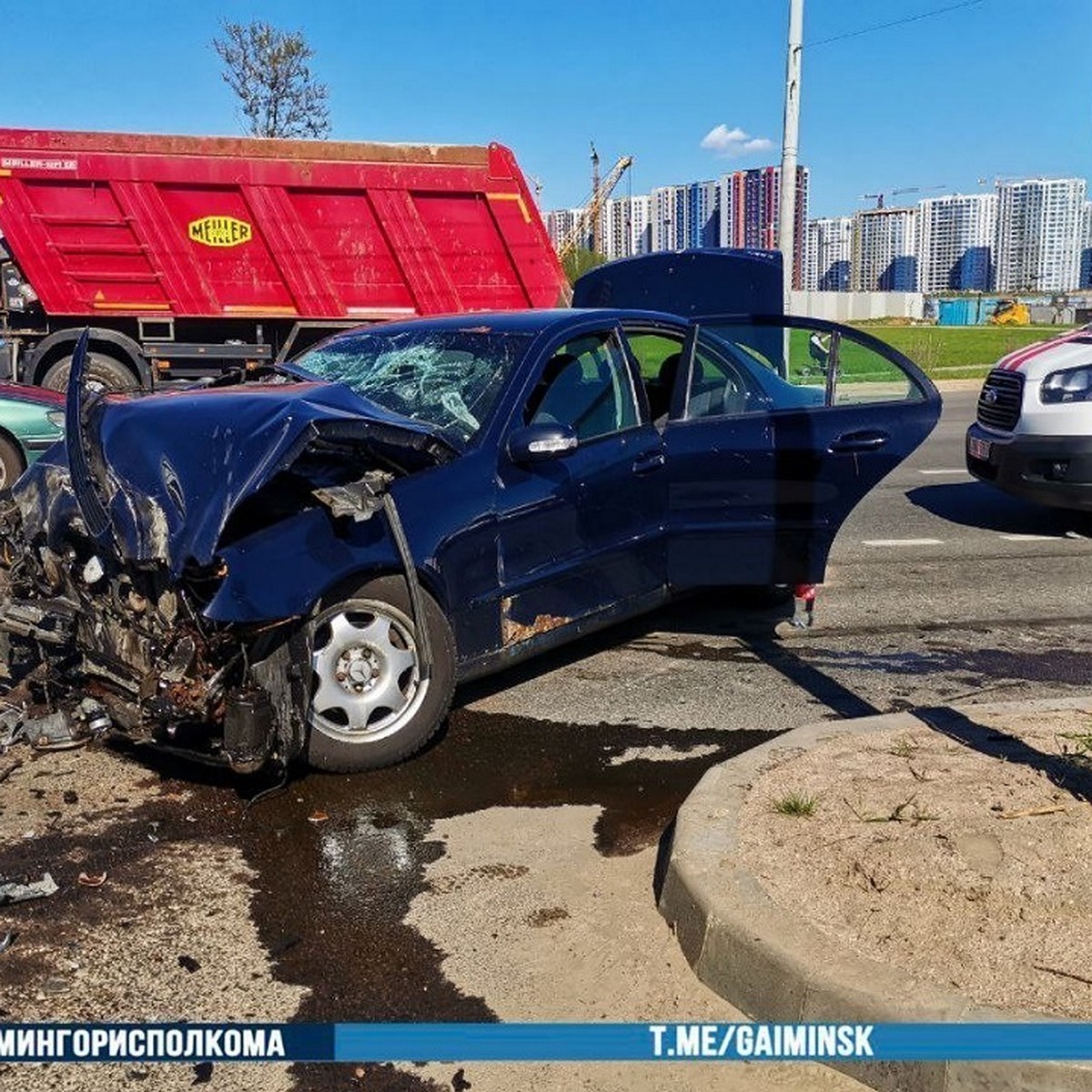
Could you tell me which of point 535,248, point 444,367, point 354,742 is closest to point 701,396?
point 444,367

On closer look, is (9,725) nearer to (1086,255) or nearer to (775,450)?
(775,450)

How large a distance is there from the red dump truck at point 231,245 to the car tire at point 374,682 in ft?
34.8

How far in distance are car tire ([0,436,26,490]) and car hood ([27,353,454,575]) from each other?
16.5 ft

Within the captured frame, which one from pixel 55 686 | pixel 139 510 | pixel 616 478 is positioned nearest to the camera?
pixel 139 510

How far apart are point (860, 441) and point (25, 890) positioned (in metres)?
4.07

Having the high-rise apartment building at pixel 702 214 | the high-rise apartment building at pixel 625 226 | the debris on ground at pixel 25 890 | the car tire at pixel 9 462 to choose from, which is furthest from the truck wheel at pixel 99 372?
the high-rise apartment building at pixel 625 226

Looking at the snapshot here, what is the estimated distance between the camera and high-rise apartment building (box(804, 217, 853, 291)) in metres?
A: 118

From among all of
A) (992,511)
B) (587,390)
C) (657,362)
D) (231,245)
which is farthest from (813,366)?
(231,245)

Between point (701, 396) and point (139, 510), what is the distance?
2.83 meters

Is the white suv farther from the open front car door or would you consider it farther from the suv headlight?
the open front car door

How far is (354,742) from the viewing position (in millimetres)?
4305

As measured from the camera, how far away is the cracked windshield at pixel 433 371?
498 cm

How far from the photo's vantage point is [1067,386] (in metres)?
8.45

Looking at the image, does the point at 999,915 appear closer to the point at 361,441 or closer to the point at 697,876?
the point at 697,876
